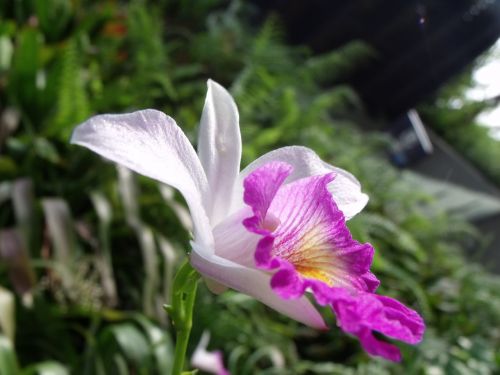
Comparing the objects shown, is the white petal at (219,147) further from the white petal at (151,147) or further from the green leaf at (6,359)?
the green leaf at (6,359)

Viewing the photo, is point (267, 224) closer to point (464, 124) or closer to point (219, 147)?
point (219, 147)

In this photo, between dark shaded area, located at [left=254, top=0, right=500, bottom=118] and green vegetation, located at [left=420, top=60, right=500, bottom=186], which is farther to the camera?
green vegetation, located at [left=420, top=60, right=500, bottom=186]

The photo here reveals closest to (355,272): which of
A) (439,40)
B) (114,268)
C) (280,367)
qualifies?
(280,367)

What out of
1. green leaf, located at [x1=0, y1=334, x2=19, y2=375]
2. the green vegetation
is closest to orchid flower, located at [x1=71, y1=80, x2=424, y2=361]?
green leaf, located at [x1=0, y1=334, x2=19, y2=375]

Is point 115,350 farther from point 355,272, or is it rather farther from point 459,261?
point 459,261

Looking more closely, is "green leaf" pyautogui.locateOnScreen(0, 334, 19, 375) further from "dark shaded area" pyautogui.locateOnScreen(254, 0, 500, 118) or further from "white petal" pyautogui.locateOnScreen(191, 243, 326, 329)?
"dark shaded area" pyautogui.locateOnScreen(254, 0, 500, 118)

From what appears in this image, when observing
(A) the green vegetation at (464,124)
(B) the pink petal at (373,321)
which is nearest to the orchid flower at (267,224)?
(B) the pink petal at (373,321)
